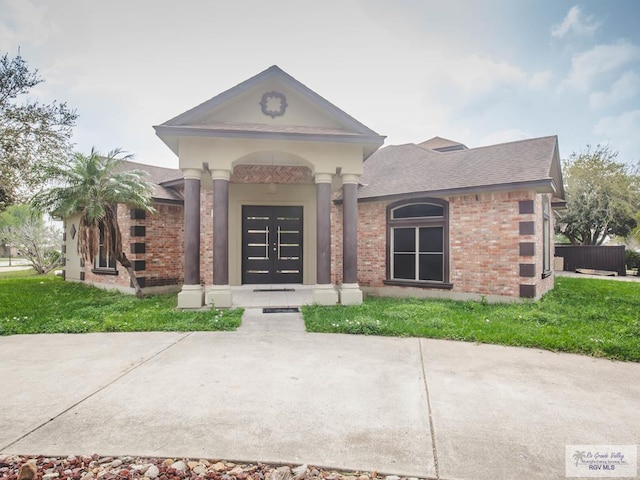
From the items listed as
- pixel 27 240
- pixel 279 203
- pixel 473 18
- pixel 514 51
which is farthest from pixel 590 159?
pixel 27 240

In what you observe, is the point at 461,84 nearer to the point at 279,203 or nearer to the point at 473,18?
the point at 473,18

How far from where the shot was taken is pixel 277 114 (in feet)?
27.9

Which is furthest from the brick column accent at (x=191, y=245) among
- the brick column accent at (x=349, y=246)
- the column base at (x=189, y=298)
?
the brick column accent at (x=349, y=246)

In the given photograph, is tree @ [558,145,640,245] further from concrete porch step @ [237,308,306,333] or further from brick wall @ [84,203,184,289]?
brick wall @ [84,203,184,289]

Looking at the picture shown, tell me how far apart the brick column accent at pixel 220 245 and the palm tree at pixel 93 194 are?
9.72 ft

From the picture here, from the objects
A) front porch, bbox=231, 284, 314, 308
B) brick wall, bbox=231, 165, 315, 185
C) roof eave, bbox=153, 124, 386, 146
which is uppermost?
roof eave, bbox=153, 124, 386, 146

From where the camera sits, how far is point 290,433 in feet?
8.94

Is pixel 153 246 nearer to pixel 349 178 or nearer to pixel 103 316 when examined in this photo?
pixel 103 316

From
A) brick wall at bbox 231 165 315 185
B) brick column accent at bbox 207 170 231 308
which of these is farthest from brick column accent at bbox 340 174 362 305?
brick column accent at bbox 207 170 231 308

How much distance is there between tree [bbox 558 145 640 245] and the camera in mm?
24859

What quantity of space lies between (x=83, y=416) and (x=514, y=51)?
17.4 metres

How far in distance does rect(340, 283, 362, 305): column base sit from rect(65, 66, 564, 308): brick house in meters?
0.03

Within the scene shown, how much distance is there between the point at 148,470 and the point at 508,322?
252 inches

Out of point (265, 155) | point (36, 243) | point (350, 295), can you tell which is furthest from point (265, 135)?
point (36, 243)
